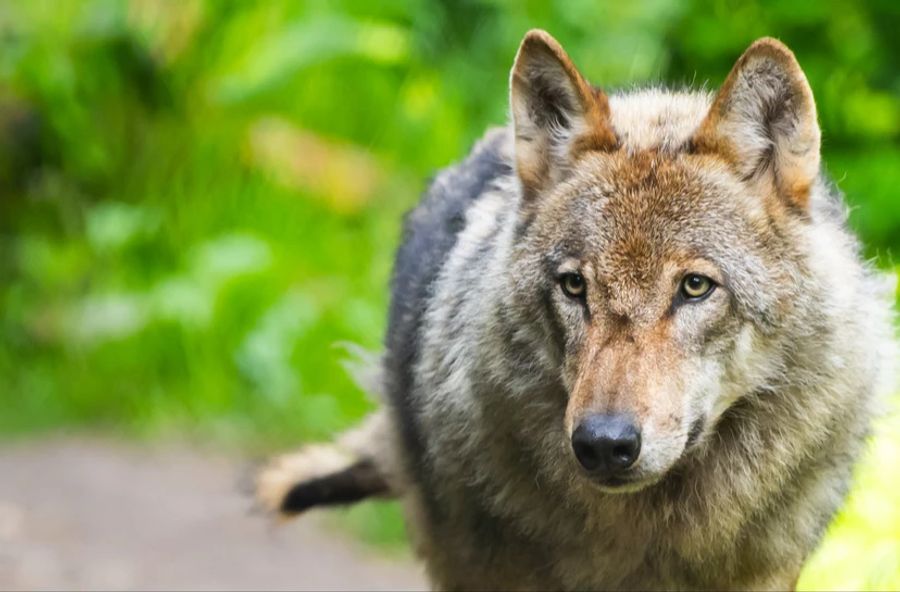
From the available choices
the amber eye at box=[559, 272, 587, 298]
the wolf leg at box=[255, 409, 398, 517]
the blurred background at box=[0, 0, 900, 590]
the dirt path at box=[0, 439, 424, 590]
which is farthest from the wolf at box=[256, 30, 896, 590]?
the blurred background at box=[0, 0, 900, 590]

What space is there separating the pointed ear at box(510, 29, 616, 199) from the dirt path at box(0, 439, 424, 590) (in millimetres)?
3724

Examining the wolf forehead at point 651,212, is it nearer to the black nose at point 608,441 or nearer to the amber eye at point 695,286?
the amber eye at point 695,286

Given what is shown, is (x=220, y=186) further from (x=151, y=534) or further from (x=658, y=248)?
(x=658, y=248)

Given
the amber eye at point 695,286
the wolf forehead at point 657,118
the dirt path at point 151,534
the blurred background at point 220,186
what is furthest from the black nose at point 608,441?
the blurred background at point 220,186

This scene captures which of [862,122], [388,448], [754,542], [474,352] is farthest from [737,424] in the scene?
[862,122]

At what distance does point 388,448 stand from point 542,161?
1595 millimetres

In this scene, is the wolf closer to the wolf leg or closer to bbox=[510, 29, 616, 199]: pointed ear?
bbox=[510, 29, 616, 199]: pointed ear

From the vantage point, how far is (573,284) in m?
3.97

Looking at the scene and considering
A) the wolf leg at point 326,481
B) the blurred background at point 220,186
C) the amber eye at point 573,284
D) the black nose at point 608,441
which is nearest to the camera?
the black nose at point 608,441

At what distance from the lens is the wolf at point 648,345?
12.6ft

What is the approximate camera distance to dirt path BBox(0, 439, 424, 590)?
23.8ft

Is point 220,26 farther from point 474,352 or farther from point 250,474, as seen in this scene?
point 474,352

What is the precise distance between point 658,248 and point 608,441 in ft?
1.98

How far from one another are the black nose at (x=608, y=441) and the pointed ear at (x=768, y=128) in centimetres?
95
